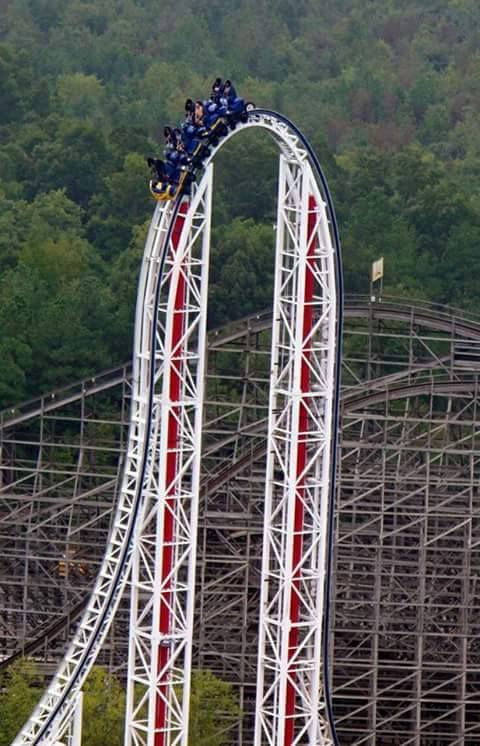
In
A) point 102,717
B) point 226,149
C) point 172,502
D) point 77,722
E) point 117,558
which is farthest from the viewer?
Result: point 226,149

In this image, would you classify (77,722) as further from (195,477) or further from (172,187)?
(172,187)

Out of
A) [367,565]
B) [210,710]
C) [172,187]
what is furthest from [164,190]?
[367,565]

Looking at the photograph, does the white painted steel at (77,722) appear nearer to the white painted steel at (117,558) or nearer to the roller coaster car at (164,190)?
the white painted steel at (117,558)

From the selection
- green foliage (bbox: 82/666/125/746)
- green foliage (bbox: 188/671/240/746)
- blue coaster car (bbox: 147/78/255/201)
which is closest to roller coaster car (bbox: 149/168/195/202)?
blue coaster car (bbox: 147/78/255/201)

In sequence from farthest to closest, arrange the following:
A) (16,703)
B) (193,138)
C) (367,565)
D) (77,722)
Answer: (367,565), (16,703), (77,722), (193,138)

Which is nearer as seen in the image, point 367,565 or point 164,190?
point 164,190

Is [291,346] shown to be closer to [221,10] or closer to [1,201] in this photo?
[1,201]

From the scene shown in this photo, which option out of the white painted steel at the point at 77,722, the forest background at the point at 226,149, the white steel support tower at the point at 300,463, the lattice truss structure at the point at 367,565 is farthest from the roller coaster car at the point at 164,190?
the forest background at the point at 226,149

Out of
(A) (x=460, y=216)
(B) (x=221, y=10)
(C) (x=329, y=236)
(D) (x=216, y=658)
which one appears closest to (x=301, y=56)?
(B) (x=221, y=10)
